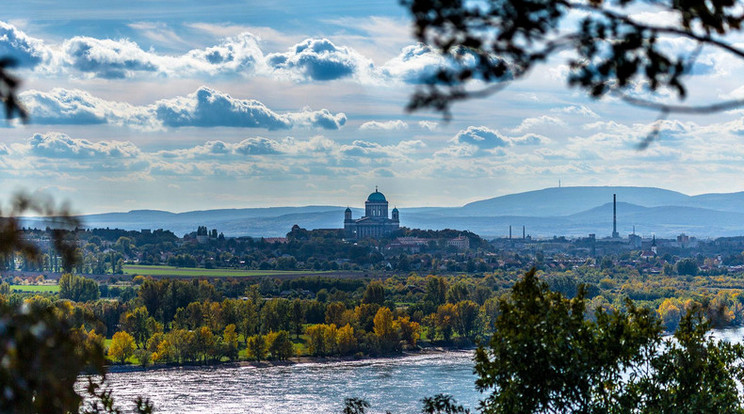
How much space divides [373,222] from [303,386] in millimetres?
89078

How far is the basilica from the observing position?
11512 cm

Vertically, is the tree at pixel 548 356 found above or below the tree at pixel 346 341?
above

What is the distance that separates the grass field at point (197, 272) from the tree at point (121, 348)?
3248cm

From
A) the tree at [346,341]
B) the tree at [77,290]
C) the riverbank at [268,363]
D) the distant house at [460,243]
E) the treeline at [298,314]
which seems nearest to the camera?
the riverbank at [268,363]

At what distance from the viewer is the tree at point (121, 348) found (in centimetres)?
3506

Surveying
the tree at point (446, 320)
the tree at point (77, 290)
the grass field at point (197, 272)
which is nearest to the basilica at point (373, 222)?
the grass field at point (197, 272)

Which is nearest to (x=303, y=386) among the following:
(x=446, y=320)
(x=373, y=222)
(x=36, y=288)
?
(x=446, y=320)

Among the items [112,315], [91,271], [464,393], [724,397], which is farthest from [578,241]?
[724,397]

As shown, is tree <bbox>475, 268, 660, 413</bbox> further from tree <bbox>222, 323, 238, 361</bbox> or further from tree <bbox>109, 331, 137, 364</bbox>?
tree <bbox>109, 331, 137, 364</bbox>

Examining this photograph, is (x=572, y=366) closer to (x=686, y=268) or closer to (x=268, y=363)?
(x=268, y=363)

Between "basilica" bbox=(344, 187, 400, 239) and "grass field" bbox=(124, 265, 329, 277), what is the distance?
118 feet

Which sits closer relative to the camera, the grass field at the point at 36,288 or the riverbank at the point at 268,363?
the riverbank at the point at 268,363

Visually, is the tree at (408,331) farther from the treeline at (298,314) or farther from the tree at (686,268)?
the tree at (686,268)

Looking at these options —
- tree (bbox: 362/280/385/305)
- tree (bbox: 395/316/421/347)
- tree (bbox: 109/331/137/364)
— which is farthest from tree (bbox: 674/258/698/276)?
tree (bbox: 109/331/137/364)
